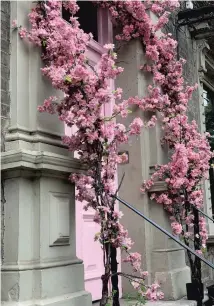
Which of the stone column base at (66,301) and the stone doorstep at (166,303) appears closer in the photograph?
the stone column base at (66,301)

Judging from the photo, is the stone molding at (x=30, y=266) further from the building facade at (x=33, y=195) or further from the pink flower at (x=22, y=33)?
the pink flower at (x=22, y=33)

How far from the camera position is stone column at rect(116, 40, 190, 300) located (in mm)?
4992

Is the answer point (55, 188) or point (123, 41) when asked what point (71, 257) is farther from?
point (123, 41)

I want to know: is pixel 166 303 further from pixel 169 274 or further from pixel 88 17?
pixel 88 17

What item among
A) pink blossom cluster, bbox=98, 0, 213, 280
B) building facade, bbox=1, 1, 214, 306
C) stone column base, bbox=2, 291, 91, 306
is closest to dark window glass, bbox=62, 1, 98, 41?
pink blossom cluster, bbox=98, 0, 213, 280

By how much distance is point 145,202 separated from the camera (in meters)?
5.12

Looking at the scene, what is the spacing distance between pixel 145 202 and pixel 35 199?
75.4 inches

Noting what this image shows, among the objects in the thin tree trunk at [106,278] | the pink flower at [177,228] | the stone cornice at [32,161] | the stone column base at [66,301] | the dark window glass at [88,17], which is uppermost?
the dark window glass at [88,17]

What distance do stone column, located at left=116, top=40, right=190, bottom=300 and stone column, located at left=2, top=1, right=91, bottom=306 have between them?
1415 mm

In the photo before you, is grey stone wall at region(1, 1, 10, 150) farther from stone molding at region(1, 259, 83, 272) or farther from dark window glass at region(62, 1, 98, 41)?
dark window glass at region(62, 1, 98, 41)

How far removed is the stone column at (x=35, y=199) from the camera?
334 cm

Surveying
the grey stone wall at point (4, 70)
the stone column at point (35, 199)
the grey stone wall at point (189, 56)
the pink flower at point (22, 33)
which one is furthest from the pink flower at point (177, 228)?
the pink flower at point (22, 33)

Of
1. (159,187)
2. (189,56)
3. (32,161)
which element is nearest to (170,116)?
(159,187)

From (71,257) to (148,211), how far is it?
5.31 feet
